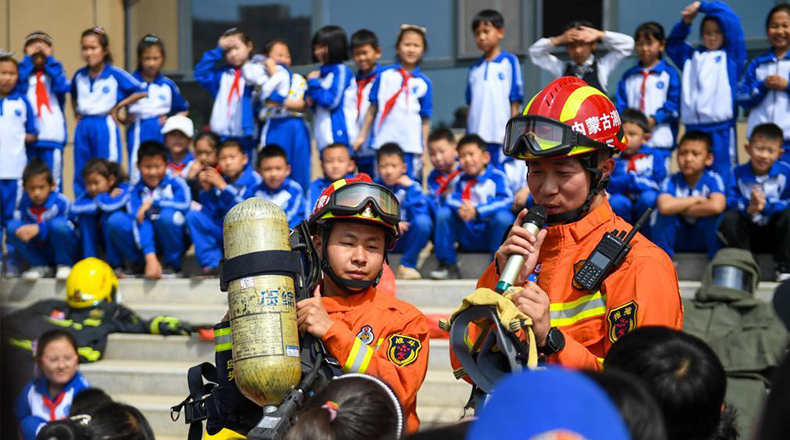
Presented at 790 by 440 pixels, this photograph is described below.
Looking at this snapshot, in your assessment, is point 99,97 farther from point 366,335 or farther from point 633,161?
point 366,335

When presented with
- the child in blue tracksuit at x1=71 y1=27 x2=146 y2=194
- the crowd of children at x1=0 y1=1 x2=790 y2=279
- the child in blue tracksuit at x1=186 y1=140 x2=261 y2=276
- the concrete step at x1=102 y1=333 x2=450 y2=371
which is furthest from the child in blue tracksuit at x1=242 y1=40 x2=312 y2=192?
the concrete step at x1=102 y1=333 x2=450 y2=371

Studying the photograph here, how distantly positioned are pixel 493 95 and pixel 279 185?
2101 millimetres

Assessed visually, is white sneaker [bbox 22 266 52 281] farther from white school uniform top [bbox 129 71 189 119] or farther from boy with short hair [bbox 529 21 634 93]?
boy with short hair [bbox 529 21 634 93]

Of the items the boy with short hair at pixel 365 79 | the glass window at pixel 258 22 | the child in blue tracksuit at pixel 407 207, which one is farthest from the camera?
the glass window at pixel 258 22

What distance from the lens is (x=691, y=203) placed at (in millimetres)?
7832

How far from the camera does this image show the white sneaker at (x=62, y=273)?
9195 mm

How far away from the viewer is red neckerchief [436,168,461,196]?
8.63m

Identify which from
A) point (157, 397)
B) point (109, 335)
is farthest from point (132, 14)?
point (157, 397)

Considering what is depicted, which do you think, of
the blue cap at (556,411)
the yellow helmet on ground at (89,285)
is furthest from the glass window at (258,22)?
the blue cap at (556,411)

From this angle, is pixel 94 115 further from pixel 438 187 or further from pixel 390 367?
pixel 390 367

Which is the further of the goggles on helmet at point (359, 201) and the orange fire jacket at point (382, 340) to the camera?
the goggles on helmet at point (359, 201)

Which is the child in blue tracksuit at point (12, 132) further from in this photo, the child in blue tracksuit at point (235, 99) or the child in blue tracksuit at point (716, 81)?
the child in blue tracksuit at point (716, 81)

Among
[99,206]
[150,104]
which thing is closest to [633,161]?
[99,206]

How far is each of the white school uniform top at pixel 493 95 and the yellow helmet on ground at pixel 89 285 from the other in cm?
344
